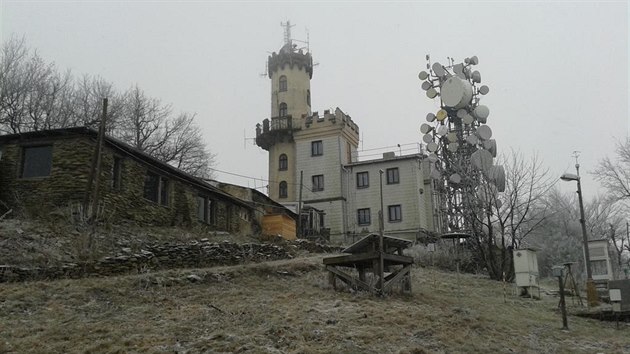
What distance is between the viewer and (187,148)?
150ft

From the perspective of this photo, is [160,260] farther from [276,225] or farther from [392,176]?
[392,176]

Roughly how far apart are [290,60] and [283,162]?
9.02m

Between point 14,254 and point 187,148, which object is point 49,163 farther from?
point 187,148

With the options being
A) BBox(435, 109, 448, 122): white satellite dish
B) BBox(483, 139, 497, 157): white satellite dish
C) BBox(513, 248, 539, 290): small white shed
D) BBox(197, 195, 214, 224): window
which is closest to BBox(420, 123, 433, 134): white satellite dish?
BBox(435, 109, 448, 122): white satellite dish

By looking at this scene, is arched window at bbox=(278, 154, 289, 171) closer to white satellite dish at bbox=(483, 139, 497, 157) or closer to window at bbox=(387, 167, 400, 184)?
window at bbox=(387, 167, 400, 184)

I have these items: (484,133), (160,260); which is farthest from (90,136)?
(484,133)

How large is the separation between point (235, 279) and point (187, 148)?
30.3 metres

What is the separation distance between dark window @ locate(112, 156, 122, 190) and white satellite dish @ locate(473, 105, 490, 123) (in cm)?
2625

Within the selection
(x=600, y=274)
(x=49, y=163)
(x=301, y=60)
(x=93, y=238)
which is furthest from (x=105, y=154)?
(x=301, y=60)

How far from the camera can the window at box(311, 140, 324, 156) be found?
160 ft

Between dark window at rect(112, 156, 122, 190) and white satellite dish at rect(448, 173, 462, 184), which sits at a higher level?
white satellite dish at rect(448, 173, 462, 184)

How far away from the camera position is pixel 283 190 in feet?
162

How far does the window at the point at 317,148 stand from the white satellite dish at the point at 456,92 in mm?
11103

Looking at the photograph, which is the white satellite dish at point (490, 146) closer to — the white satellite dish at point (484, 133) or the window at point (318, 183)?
the white satellite dish at point (484, 133)
